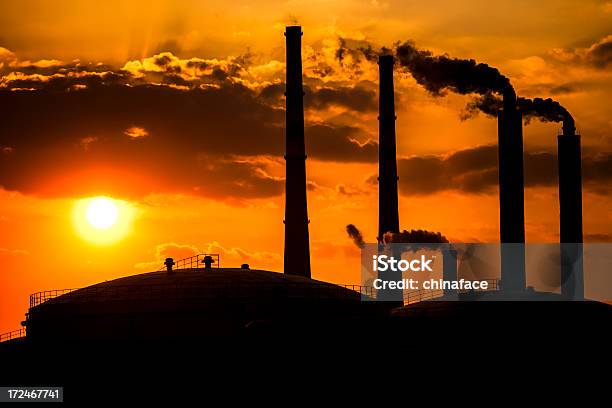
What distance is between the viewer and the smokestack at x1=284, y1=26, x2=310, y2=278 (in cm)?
8238

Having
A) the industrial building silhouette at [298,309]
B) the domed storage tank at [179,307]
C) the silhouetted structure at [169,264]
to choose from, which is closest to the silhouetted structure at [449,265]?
the industrial building silhouette at [298,309]

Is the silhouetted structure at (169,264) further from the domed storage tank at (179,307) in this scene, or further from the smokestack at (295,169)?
the smokestack at (295,169)

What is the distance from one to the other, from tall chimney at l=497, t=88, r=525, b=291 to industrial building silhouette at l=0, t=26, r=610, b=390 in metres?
0.05

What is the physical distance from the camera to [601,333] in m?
61.6

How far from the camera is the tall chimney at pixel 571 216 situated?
74.3 metres

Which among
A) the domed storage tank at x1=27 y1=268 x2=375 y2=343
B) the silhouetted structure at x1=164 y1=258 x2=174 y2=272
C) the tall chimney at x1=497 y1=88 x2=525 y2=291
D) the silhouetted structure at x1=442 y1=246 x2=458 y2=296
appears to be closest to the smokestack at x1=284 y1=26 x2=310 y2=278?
the silhouetted structure at x1=442 y1=246 x2=458 y2=296

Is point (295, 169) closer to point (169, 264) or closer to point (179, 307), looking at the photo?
point (169, 264)

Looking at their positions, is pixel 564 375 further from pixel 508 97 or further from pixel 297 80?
pixel 297 80

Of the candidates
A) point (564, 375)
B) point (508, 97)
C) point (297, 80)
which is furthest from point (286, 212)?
point (564, 375)

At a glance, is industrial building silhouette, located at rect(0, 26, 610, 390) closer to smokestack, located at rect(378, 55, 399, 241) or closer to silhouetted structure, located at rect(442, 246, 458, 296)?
silhouetted structure, located at rect(442, 246, 458, 296)

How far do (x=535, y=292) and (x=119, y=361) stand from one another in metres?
18.2

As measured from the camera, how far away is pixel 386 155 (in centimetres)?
8550

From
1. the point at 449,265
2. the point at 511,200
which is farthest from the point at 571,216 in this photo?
the point at 449,265

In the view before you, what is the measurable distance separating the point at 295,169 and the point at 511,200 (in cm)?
1337
